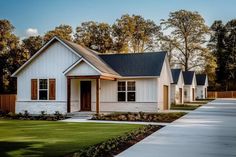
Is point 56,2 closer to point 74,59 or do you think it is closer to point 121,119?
point 74,59

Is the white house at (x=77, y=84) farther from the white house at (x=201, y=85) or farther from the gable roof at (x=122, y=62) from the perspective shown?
the white house at (x=201, y=85)

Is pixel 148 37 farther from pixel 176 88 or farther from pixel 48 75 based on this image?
pixel 48 75

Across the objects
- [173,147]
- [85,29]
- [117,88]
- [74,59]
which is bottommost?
[173,147]

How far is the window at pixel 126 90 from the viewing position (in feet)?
83.8

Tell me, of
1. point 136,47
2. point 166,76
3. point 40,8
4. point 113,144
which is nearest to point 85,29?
point 136,47

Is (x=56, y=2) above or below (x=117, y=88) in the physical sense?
above

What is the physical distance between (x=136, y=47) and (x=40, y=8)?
3759cm

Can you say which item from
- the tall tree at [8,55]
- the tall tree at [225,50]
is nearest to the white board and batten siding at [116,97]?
the tall tree at [8,55]

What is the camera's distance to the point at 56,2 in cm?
2106

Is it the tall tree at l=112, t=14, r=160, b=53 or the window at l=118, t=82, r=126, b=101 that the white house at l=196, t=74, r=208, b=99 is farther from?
the window at l=118, t=82, r=126, b=101

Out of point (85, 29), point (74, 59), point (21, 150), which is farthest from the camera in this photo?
point (85, 29)

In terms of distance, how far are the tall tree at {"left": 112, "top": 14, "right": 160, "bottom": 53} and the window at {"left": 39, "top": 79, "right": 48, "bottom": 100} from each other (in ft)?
98.3

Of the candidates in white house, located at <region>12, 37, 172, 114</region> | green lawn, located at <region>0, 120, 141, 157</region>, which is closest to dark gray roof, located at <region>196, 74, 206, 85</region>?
white house, located at <region>12, 37, 172, 114</region>

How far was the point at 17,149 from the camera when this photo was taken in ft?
31.5
